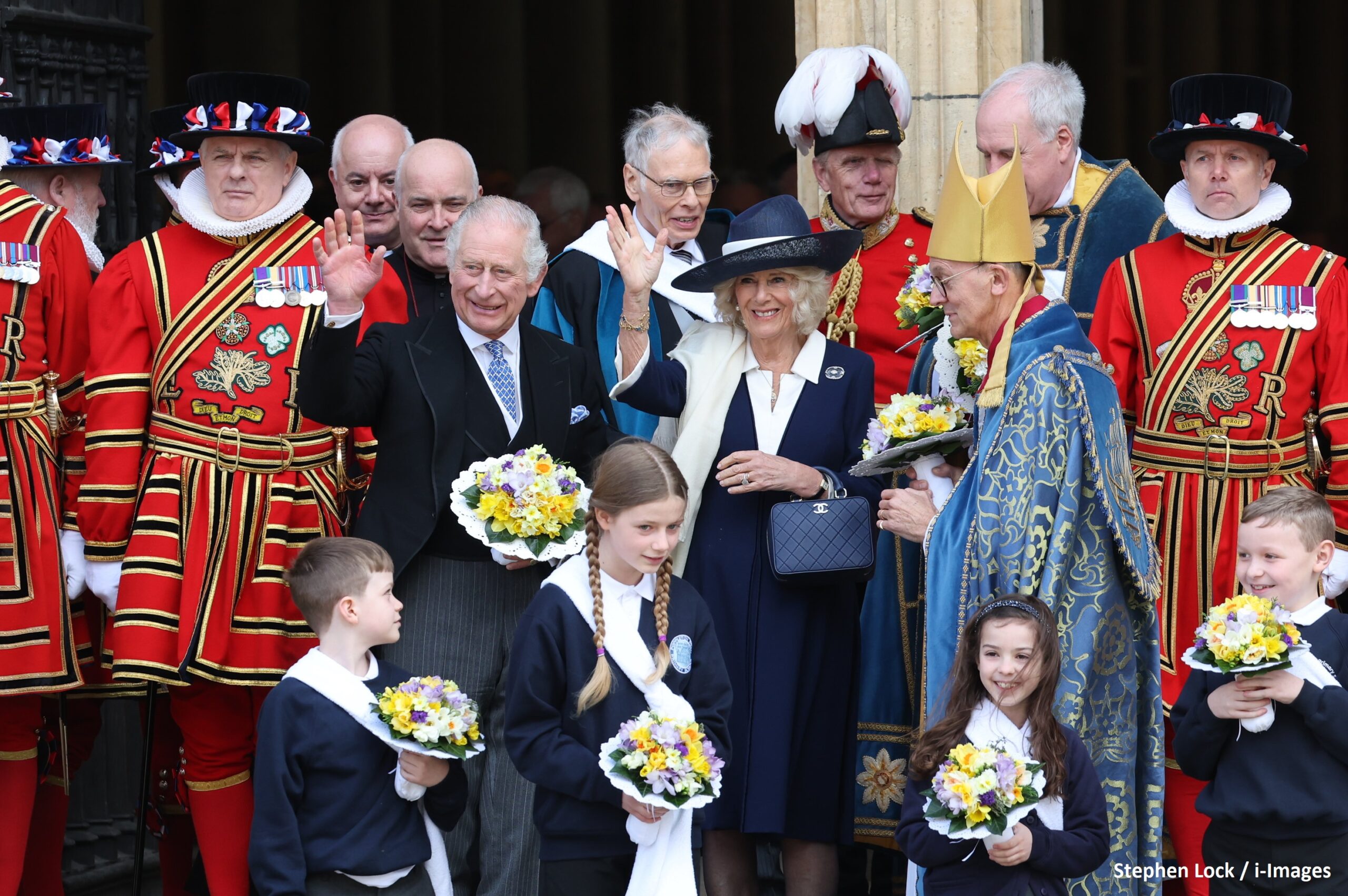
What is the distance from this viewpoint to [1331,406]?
4891 millimetres

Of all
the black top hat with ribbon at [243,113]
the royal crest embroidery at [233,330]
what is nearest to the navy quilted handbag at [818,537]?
the royal crest embroidery at [233,330]

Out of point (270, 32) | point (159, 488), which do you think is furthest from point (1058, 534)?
point (270, 32)

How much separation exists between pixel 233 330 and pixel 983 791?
7.28 ft

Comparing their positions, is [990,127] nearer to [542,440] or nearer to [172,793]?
[542,440]

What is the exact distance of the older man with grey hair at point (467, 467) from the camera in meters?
4.38

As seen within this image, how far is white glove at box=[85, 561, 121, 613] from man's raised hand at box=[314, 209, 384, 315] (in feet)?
3.33

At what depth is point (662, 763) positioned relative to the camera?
140 inches

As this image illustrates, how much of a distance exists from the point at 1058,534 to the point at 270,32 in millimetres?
6391

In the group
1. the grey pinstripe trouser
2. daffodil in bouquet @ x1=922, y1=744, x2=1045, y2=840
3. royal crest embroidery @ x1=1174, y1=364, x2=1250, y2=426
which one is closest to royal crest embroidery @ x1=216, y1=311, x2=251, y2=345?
the grey pinstripe trouser

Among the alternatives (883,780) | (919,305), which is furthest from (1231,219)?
(883,780)

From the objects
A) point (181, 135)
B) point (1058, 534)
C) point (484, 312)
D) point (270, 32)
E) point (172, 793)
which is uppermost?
point (270, 32)

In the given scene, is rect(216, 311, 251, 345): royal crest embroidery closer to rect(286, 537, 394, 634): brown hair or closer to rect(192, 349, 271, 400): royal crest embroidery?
rect(192, 349, 271, 400): royal crest embroidery

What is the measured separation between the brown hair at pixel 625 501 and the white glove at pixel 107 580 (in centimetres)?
137

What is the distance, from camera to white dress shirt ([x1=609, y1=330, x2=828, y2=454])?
15.3 feet
